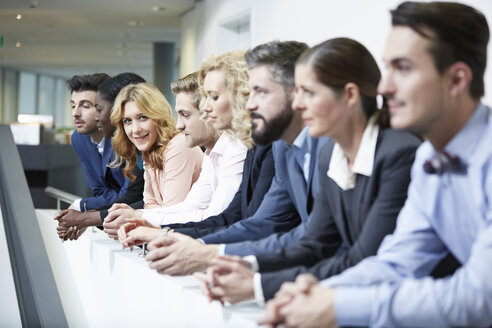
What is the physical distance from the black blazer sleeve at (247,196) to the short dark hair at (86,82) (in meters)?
1.82

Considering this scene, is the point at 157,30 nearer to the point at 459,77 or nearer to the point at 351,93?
the point at 351,93

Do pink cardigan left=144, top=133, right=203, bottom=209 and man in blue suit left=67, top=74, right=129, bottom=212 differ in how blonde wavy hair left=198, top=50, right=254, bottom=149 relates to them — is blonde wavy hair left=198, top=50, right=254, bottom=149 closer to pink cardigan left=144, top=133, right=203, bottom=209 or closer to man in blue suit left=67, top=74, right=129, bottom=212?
pink cardigan left=144, top=133, right=203, bottom=209

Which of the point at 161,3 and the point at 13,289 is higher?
the point at 161,3

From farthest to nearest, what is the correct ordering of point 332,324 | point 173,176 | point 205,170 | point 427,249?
point 173,176, point 205,170, point 427,249, point 332,324

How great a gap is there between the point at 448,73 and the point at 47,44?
48.6 feet

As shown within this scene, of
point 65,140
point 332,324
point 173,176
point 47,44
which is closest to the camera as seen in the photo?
point 332,324

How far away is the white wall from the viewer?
4.99m

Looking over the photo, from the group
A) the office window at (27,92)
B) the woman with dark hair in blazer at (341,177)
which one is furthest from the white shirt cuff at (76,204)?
the office window at (27,92)

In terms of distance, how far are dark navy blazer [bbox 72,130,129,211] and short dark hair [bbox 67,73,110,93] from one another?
29 cm

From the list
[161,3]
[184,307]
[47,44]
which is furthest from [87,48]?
[184,307]

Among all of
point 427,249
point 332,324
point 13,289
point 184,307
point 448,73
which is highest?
point 448,73

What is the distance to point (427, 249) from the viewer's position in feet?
4.52

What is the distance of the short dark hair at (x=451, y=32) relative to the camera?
1267 millimetres

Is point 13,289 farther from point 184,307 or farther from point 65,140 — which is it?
point 65,140
